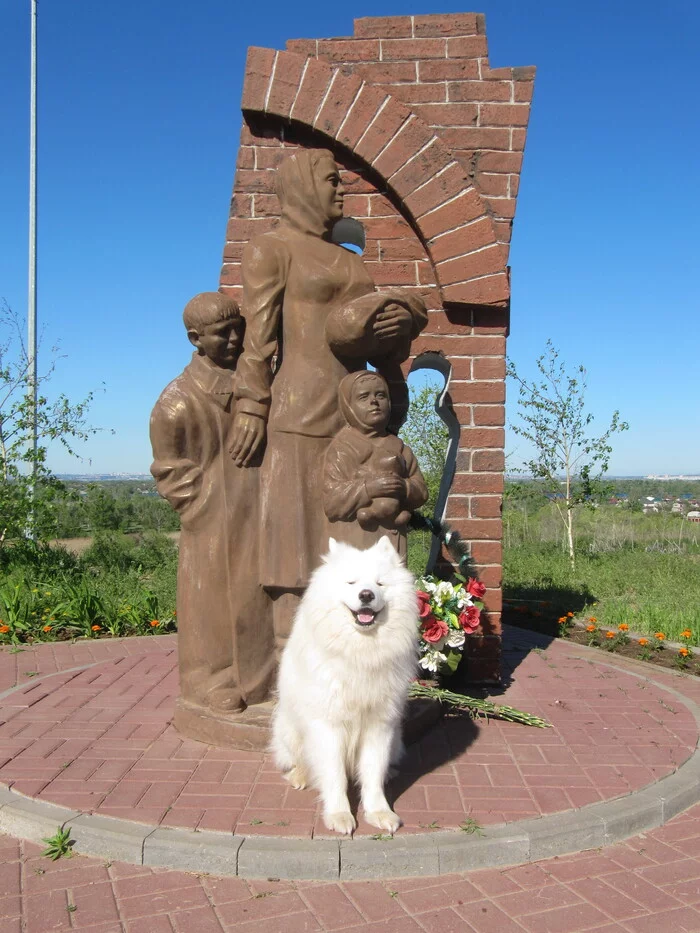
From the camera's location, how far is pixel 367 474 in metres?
4.23

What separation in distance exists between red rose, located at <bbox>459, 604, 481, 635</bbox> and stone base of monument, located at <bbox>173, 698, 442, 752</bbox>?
55 centimetres

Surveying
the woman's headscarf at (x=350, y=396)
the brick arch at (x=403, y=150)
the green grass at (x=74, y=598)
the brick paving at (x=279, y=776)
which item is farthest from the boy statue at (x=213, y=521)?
the green grass at (x=74, y=598)

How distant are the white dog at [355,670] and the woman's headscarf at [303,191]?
7.00 feet

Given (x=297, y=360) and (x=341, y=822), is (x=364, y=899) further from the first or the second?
(x=297, y=360)

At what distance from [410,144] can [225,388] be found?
224 cm

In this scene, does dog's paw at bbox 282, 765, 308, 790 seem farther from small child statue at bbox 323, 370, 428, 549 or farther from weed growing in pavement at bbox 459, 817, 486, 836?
small child statue at bbox 323, 370, 428, 549

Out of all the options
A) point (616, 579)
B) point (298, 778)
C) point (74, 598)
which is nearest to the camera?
point (298, 778)

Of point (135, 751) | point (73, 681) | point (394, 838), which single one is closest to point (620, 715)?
point (394, 838)

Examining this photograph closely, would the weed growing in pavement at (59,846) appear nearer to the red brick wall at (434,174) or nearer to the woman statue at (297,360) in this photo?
the woman statue at (297,360)

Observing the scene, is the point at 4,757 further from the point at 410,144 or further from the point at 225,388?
the point at 410,144

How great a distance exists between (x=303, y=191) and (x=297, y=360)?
100 centimetres

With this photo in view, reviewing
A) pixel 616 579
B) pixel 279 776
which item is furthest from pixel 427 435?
pixel 279 776

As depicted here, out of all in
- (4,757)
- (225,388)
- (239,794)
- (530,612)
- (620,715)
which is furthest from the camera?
(530,612)

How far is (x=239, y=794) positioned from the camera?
3.62 metres
